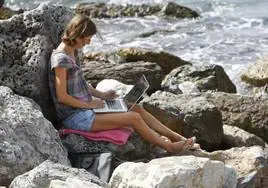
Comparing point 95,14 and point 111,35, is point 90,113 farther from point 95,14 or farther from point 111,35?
point 95,14

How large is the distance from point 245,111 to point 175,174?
442 centimetres

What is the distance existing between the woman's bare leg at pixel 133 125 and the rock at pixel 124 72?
3.35 metres

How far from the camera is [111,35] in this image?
18609 mm

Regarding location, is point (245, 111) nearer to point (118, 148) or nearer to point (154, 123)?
point (154, 123)

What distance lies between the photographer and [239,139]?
796 centimetres

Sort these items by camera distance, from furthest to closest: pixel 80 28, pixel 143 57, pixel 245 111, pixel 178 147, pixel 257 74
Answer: pixel 143 57 < pixel 257 74 < pixel 245 111 < pixel 178 147 < pixel 80 28

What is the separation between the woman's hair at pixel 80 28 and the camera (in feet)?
21.0

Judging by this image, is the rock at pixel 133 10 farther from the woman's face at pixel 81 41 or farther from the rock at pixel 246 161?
the woman's face at pixel 81 41

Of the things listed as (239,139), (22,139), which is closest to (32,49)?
(22,139)

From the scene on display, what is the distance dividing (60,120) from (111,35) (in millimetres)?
12024

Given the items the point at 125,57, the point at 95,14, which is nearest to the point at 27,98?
the point at 125,57

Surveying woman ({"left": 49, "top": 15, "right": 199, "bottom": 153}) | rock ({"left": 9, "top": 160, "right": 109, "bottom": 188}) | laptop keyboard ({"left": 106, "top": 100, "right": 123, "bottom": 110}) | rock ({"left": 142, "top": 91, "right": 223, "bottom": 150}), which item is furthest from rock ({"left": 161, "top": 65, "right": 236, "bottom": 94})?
rock ({"left": 9, "top": 160, "right": 109, "bottom": 188})

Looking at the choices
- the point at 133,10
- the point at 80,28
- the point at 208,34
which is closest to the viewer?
the point at 80,28

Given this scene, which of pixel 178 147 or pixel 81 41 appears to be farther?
pixel 178 147
